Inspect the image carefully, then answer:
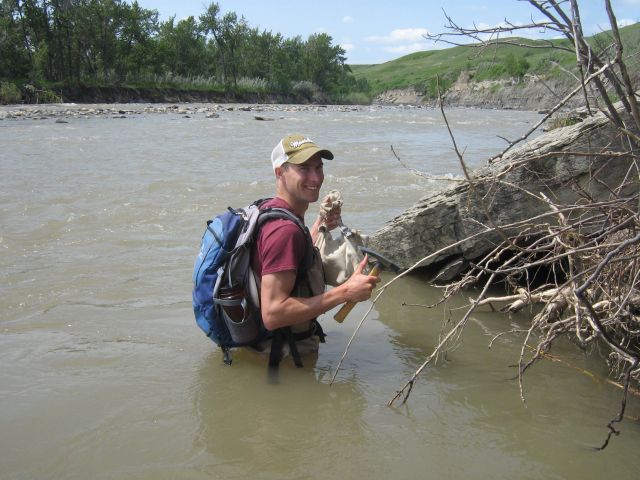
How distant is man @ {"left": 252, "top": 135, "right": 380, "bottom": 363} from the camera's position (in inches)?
122

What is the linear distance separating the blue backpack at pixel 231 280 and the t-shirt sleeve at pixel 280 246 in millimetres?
73

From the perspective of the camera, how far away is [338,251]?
143 inches

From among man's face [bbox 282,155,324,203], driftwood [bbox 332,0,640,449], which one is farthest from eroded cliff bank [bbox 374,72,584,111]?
man's face [bbox 282,155,324,203]

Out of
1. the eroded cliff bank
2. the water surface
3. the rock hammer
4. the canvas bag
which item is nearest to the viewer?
the water surface

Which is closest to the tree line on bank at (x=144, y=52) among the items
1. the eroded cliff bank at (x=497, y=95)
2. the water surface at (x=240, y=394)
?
the eroded cliff bank at (x=497, y=95)

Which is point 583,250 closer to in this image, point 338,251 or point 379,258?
point 379,258

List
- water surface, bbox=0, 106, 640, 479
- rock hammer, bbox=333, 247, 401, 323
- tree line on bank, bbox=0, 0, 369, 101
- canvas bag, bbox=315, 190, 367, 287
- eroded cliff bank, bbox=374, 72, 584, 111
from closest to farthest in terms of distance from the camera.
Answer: water surface, bbox=0, 106, 640, 479
rock hammer, bbox=333, 247, 401, 323
canvas bag, bbox=315, 190, 367, 287
tree line on bank, bbox=0, 0, 369, 101
eroded cliff bank, bbox=374, 72, 584, 111

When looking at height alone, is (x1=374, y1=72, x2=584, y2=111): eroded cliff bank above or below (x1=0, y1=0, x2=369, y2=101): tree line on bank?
below

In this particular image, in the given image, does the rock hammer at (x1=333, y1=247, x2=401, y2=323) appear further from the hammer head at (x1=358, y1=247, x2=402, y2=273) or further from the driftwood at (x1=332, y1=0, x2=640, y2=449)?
the driftwood at (x1=332, y1=0, x2=640, y2=449)

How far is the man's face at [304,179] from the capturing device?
132 inches

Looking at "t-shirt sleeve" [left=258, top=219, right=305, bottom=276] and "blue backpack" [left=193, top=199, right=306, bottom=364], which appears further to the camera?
"blue backpack" [left=193, top=199, right=306, bottom=364]

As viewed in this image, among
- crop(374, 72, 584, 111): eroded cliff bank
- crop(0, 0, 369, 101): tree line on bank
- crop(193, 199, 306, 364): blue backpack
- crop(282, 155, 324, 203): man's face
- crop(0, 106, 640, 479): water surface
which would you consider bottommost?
crop(0, 106, 640, 479): water surface

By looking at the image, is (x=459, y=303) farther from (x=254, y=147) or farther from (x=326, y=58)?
(x=326, y=58)

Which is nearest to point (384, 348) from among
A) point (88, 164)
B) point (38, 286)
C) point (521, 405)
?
point (521, 405)
